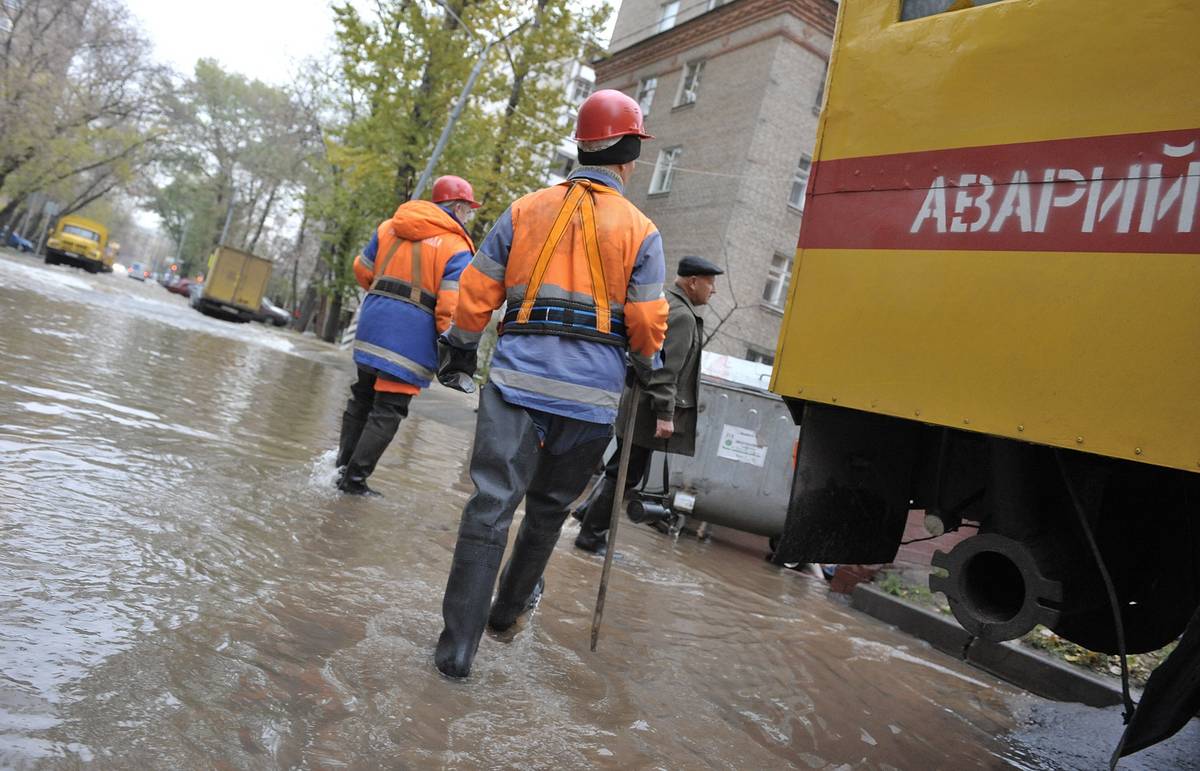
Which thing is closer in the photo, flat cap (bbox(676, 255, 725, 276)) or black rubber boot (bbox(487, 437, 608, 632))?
black rubber boot (bbox(487, 437, 608, 632))

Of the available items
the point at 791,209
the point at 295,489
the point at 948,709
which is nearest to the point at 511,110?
the point at 791,209

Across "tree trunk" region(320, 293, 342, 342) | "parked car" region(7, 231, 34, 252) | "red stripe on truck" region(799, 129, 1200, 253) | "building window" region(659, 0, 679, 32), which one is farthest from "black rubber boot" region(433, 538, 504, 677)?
"parked car" region(7, 231, 34, 252)

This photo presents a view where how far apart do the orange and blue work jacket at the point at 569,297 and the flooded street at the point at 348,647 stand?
102cm

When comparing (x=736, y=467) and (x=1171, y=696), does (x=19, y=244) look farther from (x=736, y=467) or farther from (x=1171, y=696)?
(x=1171, y=696)

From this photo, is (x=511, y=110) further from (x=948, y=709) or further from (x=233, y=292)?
(x=948, y=709)

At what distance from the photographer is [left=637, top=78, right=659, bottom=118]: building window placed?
28.2 m

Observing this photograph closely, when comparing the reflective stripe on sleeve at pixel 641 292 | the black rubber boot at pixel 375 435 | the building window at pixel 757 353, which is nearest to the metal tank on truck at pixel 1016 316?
the reflective stripe on sleeve at pixel 641 292

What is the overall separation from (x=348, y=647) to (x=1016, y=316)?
2299mm

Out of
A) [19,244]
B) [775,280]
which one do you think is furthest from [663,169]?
[19,244]

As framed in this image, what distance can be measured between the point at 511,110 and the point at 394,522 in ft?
63.4

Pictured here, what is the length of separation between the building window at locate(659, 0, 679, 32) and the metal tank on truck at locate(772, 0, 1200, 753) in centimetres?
2799

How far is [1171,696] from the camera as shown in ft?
7.85

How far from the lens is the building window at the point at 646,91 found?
28.2m

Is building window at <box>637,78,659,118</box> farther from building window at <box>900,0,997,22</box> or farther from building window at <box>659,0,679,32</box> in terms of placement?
building window at <box>900,0,997,22</box>
